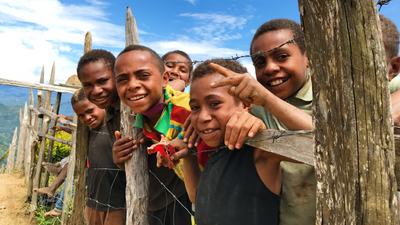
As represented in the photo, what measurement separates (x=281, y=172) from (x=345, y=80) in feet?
2.36

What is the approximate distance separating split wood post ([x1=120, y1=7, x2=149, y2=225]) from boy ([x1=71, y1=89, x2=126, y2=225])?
2.54 ft

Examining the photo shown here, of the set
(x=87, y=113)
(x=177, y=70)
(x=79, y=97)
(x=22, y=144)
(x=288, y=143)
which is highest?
(x=177, y=70)

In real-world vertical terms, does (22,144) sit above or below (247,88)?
below

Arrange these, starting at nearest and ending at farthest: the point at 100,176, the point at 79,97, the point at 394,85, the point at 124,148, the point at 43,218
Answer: the point at 394,85 < the point at 124,148 < the point at 100,176 < the point at 79,97 < the point at 43,218

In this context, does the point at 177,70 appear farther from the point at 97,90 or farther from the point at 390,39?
the point at 390,39

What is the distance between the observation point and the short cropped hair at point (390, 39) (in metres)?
1.74

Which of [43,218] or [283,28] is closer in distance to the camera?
[283,28]

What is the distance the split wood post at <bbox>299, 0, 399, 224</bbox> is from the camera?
32.5 inches

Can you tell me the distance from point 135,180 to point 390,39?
2.27 meters

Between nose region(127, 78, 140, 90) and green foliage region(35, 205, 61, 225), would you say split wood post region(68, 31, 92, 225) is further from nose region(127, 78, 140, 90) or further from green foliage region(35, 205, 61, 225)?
green foliage region(35, 205, 61, 225)

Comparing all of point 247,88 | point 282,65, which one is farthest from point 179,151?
point 282,65

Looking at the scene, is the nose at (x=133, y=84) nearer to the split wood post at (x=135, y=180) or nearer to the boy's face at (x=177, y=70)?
the split wood post at (x=135, y=180)

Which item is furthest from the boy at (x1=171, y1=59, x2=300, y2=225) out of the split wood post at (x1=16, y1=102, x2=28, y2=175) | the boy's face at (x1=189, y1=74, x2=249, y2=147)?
the split wood post at (x1=16, y1=102, x2=28, y2=175)

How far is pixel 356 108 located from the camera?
84 centimetres
